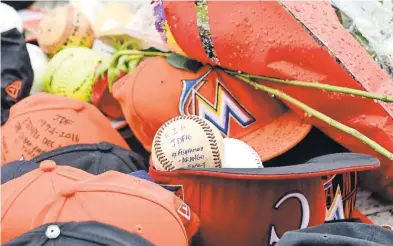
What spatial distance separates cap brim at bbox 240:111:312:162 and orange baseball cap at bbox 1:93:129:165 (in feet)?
0.93

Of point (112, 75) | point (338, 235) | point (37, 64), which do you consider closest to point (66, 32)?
point (37, 64)

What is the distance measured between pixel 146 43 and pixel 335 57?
0.49m

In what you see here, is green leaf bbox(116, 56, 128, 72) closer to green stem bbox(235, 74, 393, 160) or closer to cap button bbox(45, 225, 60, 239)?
green stem bbox(235, 74, 393, 160)

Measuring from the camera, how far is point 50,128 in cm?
120

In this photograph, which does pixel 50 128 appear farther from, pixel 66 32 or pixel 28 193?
pixel 66 32

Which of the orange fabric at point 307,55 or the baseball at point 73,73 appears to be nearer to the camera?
the orange fabric at point 307,55

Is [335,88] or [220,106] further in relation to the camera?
[220,106]

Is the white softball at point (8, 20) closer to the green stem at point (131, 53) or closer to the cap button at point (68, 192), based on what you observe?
the green stem at point (131, 53)

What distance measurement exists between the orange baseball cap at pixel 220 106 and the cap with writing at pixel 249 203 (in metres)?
0.17

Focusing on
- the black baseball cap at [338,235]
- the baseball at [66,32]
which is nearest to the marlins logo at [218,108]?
the black baseball cap at [338,235]

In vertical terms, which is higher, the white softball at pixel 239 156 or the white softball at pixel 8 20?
the white softball at pixel 239 156

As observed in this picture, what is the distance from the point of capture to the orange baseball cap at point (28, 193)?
2.78 ft

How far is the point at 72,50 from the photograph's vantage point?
1.58m

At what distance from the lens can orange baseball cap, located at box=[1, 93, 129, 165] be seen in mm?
1186
